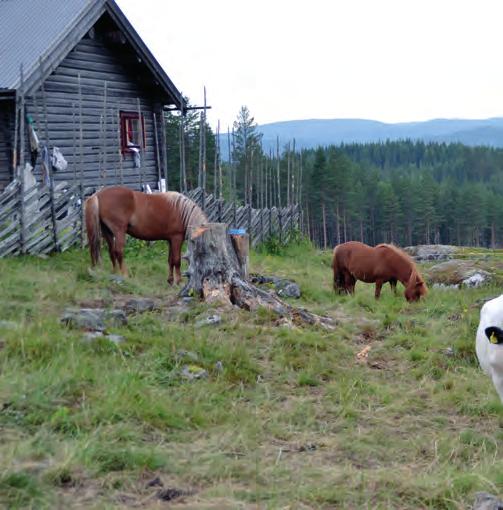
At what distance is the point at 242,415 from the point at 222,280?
3.29 metres

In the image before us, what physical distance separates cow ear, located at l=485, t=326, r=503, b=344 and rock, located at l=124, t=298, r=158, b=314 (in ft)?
12.9

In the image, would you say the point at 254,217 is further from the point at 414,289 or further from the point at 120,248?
the point at 414,289

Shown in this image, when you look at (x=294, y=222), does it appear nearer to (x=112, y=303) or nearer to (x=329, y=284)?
(x=329, y=284)

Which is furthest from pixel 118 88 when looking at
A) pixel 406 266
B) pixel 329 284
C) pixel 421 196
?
pixel 421 196

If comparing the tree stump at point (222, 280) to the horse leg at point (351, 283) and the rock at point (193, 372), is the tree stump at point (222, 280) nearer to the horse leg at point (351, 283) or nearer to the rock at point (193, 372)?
the rock at point (193, 372)

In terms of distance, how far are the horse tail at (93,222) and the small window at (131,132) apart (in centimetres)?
722

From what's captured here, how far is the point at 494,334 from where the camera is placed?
4.60m

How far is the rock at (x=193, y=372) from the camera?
534 centimetres

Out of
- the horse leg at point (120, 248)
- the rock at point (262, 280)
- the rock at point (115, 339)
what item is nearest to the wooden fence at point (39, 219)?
the horse leg at point (120, 248)

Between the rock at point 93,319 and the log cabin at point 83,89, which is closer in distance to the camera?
the rock at point 93,319

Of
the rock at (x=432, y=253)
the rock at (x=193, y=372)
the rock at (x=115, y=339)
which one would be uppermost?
the rock at (x=115, y=339)

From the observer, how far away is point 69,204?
12156mm

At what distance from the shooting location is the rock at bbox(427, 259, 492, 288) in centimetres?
1195

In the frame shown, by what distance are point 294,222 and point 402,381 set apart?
1376 cm
